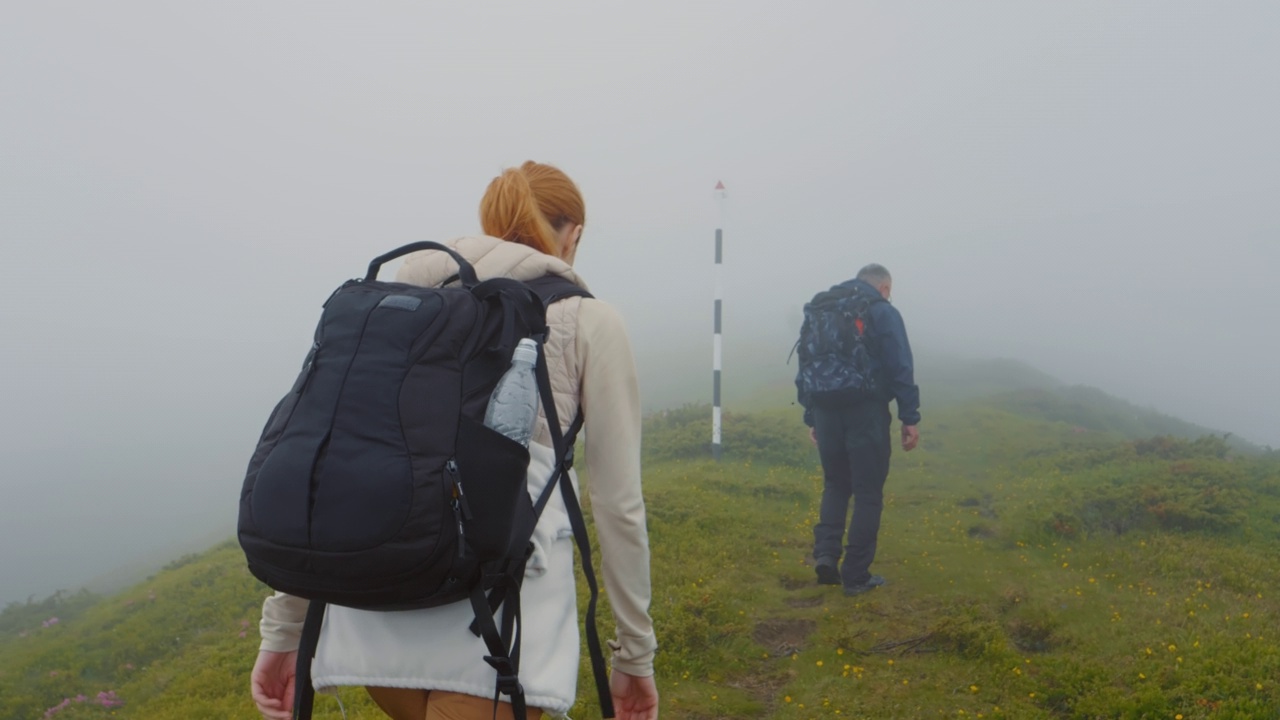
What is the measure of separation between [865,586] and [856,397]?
164cm

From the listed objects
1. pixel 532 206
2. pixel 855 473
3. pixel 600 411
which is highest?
pixel 532 206

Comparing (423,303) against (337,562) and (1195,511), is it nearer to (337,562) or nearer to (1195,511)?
(337,562)

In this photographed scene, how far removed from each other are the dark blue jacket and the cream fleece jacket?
512cm

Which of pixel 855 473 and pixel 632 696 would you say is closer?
pixel 632 696

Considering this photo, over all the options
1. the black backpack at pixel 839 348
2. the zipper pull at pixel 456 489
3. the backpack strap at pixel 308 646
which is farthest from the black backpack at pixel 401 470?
the black backpack at pixel 839 348

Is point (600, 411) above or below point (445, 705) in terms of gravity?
above

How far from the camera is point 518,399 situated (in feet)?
6.35

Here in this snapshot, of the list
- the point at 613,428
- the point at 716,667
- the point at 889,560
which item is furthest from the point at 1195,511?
the point at 613,428

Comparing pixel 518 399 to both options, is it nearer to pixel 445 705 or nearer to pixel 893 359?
pixel 445 705

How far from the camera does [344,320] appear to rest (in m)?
1.96

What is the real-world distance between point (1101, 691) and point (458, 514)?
14.6 ft

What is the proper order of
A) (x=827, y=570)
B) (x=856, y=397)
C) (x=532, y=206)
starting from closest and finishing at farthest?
1. (x=532, y=206)
2. (x=856, y=397)
3. (x=827, y=570)

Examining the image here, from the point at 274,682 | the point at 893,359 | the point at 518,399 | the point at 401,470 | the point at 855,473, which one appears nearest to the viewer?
the point at 401,470

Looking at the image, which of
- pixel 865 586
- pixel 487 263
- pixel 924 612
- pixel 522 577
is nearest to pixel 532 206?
pixel 487 263
